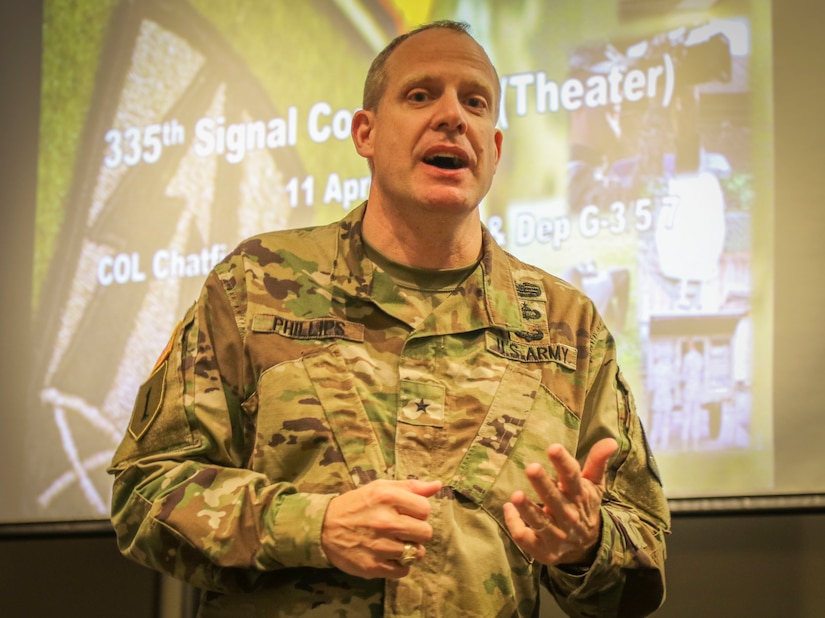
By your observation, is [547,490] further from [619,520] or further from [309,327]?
[309,327]

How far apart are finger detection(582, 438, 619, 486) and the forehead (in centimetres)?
74

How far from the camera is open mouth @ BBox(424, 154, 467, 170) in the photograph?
1780mm

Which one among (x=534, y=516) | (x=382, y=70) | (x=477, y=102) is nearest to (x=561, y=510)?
(x=534, y=516)

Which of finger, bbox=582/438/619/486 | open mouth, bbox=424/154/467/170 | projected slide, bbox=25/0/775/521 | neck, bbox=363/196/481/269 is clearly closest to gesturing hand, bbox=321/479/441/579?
finger, bbox=582/438/619/486

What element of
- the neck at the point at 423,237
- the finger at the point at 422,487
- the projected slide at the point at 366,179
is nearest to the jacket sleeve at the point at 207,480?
the finger at the point at 422,487

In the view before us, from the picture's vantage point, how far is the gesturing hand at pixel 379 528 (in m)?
1.37

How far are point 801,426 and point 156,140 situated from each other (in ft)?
6.61

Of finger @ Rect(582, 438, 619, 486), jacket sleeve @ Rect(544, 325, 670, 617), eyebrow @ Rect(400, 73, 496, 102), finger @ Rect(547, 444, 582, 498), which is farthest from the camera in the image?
eyebrow @ Rect(400, 73, 496, 102)

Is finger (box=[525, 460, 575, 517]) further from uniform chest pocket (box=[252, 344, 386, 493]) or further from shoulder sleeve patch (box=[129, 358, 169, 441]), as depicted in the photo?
shoulder sleeve patch (box=[129, 358, 169, 441])

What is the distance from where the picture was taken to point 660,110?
2592 mm

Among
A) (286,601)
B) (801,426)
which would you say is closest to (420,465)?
(286,601)

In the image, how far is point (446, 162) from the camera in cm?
180

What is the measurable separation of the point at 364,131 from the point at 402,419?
0.61m

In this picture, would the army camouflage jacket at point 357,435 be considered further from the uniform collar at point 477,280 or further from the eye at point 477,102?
the eye at point 477,102
